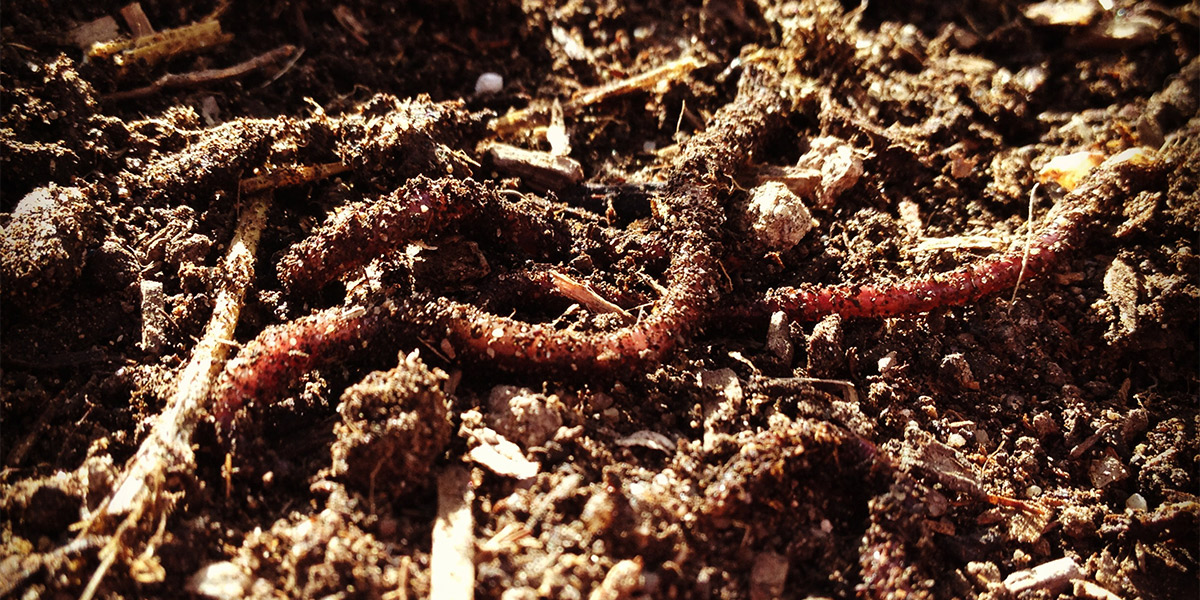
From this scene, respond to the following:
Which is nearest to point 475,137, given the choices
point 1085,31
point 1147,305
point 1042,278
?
point 1042,278

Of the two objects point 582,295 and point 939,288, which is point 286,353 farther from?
point 939,288

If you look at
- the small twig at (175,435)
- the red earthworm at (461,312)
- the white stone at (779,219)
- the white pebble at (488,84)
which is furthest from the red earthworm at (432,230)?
the white pebble at (488,84)

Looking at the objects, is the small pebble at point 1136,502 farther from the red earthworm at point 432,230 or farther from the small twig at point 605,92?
the small twig at point 605,92

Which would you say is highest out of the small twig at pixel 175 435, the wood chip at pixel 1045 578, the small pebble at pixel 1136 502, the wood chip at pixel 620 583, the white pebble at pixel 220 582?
the small twig at pixel 175 435

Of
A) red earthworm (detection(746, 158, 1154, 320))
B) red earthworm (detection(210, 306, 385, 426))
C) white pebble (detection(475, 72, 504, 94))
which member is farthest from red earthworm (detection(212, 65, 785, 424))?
white pebble (detection(475, 72, 504, 94))

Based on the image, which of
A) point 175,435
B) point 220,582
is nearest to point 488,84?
point 175,435
